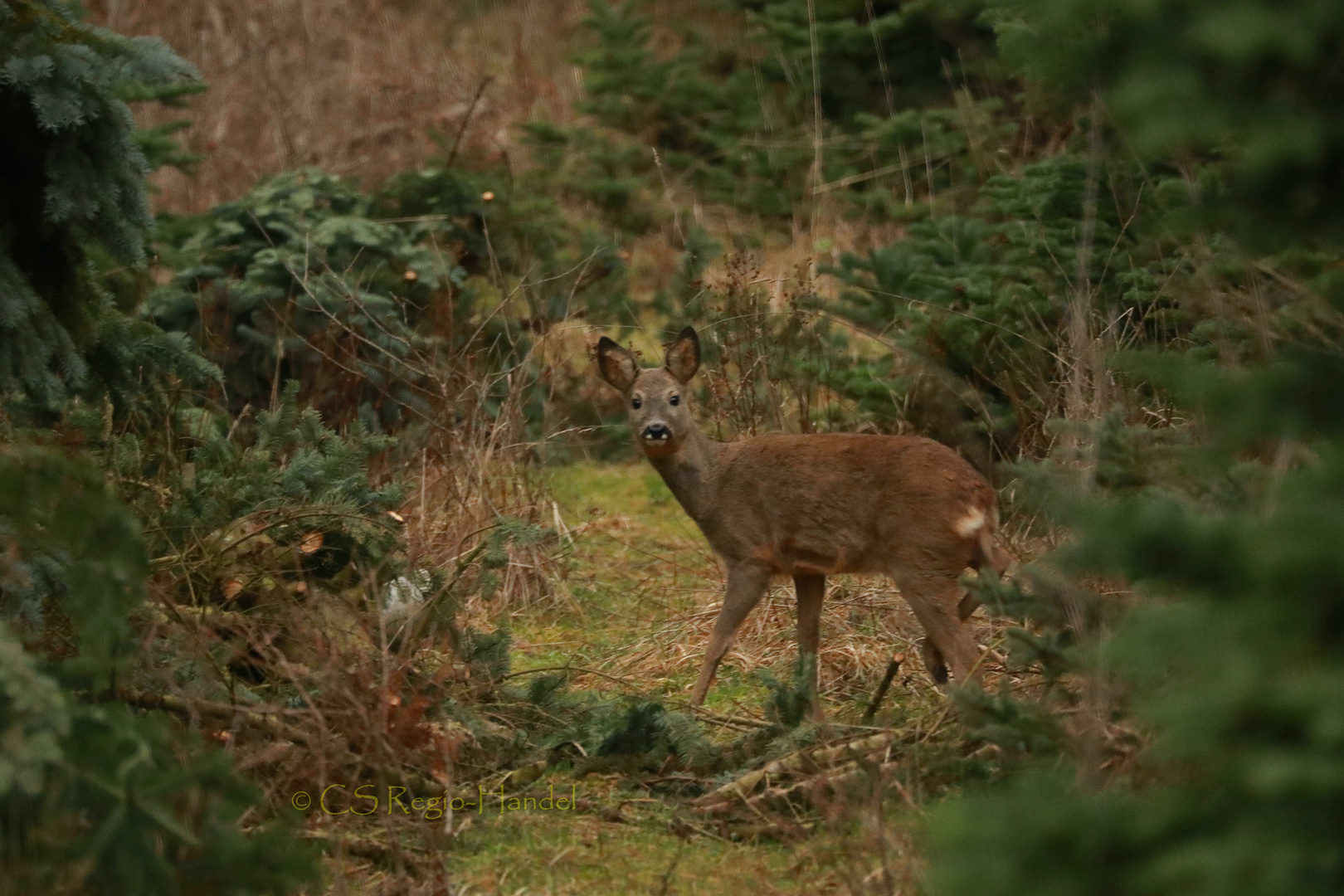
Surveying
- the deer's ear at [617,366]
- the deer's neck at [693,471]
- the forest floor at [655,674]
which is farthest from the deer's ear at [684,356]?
the forest floor at [655,674]

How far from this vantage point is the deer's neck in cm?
748

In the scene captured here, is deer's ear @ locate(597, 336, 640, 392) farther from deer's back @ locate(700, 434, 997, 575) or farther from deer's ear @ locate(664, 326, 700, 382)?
deer's back @ locate(700, 434, 997, 575)

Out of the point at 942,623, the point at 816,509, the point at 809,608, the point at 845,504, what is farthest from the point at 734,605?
the point at 942,623

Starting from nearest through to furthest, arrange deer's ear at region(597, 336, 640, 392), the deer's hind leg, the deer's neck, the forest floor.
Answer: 1. the forest floor
2. the deer's hind leg
3. the deer's neck
4. deer's ear at region(597, 336, 640, 392)

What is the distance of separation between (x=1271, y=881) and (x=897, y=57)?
13.3 meters

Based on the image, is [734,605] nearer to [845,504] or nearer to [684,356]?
[845,504]

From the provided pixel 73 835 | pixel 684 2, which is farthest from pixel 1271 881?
pixel 684 2

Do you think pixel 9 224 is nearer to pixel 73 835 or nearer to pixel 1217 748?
pixel 73 835

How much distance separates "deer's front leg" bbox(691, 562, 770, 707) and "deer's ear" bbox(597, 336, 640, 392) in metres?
1.19

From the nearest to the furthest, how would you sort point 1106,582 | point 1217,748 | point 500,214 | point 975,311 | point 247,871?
point 1217,748
point 247,871
point 1106,582
point 975,311
point 500,214

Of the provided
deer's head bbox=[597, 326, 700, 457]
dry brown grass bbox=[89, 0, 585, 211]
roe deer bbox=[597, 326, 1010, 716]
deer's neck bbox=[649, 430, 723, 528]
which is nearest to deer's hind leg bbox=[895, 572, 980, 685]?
roe deer bbox=[597, 326, 1010, 716]

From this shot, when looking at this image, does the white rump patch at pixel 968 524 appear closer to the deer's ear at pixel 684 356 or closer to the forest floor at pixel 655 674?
the forest floor at pixel 655 674

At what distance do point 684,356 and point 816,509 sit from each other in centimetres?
127

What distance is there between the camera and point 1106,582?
5758 mm
